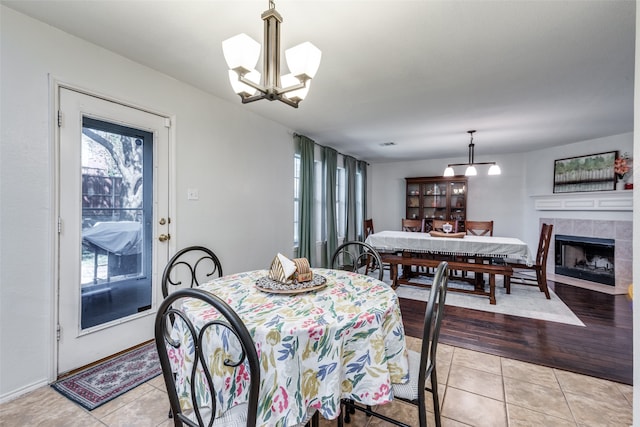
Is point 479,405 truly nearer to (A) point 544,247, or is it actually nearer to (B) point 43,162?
(A) point 544,247

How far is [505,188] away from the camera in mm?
5828

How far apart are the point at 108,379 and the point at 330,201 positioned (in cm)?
370

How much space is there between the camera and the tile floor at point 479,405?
5.09 ft

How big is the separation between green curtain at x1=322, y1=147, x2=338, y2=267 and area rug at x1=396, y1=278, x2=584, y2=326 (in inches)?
53.4

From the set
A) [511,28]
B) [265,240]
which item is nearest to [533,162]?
[511,28]

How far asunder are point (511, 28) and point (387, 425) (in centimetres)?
246

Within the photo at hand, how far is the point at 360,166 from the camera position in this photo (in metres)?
6.32

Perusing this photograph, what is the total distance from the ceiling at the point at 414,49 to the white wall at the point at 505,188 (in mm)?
1620

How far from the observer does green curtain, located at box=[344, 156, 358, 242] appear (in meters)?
5.68

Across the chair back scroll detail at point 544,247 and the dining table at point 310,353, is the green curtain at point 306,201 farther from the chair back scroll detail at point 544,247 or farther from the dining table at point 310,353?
the chair back scroll detail at point 544,247

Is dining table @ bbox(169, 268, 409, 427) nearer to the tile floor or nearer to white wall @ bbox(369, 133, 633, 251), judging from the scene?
the tile floor

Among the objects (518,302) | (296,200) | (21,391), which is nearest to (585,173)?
(518,302)

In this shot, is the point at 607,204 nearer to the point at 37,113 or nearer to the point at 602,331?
the point at 602,331

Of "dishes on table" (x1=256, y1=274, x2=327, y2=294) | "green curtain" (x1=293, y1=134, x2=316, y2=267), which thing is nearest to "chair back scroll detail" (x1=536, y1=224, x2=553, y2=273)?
"green curtain" (x1=293, y1=134, x2=316, y2=267)
